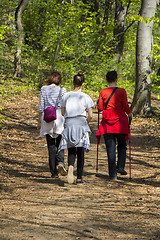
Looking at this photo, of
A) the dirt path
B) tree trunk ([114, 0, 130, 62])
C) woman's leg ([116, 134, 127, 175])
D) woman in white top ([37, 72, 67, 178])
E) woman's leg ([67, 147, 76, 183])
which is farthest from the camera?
tree trunk ([114, 0, 130, 62])

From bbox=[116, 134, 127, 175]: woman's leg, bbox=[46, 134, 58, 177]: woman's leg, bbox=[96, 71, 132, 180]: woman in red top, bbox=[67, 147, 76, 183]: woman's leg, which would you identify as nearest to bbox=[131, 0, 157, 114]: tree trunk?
bbox=[116, 134, 127, 175]: woman's leg

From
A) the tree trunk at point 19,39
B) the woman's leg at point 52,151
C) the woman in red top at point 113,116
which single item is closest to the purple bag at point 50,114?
the woman's leg at point 52,151

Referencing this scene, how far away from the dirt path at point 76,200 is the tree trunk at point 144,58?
17.4 ft

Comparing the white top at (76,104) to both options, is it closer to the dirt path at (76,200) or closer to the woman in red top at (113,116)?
the woman in red top at (113,116)

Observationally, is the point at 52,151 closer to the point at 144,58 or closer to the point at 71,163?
the point at 71,163

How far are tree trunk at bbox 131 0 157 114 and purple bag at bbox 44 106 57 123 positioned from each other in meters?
9.20

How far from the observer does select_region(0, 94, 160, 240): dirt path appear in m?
3.64

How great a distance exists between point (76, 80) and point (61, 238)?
10.8ft

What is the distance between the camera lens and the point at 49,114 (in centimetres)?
629

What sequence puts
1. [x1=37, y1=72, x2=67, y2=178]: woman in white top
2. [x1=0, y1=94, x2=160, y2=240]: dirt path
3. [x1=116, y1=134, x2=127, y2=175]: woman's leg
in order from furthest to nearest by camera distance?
[x1=116, y1=134, x2=127, y2=175]: woman's leg < [x1=37, y1=72, x2=67, y2=178]: woman in white top < [x1=0, y1=94, x2=160, y2=240]: dirt path

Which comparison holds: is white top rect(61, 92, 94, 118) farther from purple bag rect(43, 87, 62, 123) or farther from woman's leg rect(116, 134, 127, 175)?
woman's leg rect(116, 134, 127, 175)

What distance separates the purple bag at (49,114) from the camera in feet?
20.6

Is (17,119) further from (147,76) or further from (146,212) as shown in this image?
(146,212)

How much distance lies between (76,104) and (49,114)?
→ 1.90 ft
